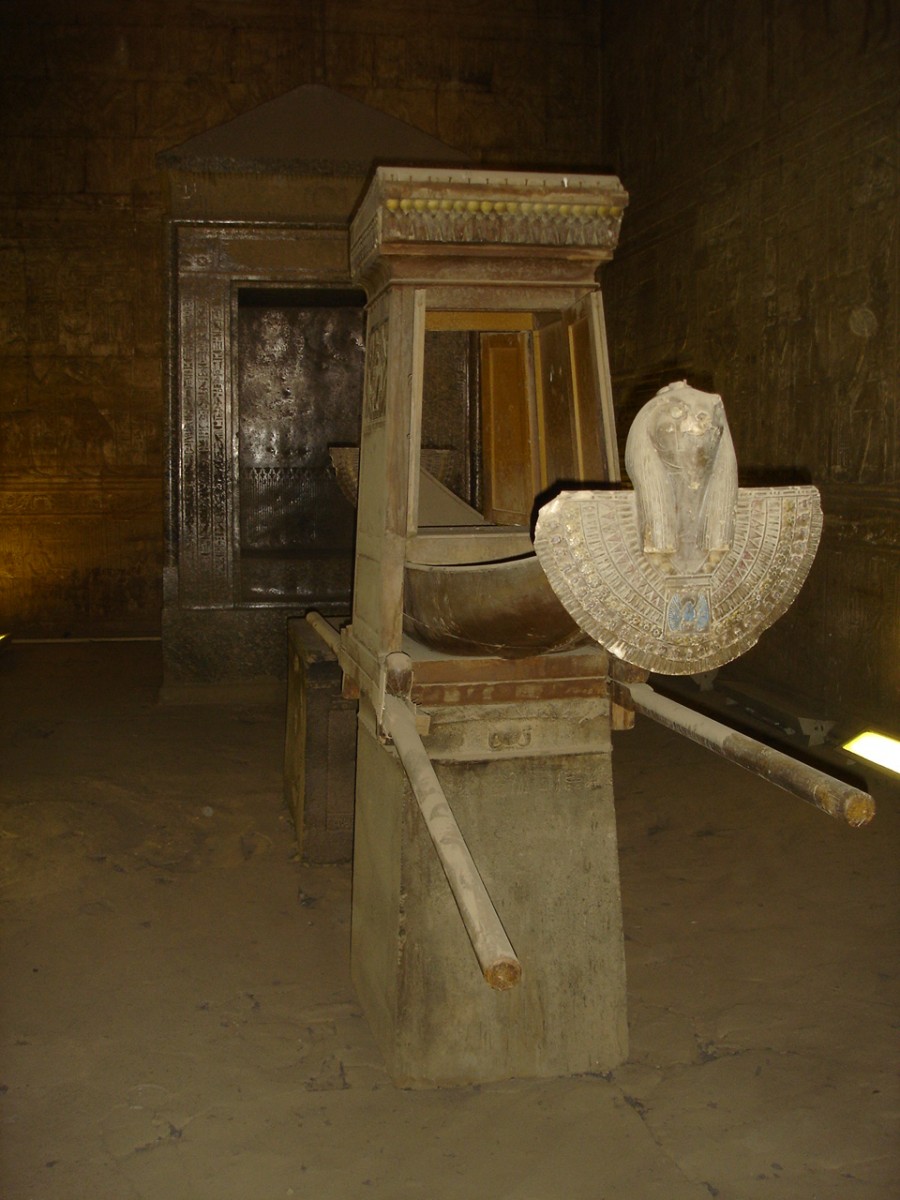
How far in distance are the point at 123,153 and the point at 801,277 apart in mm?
6577

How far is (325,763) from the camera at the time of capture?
165 inches

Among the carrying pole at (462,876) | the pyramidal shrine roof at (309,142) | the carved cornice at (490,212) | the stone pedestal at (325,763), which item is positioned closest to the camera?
the carrying pole at (462,876)

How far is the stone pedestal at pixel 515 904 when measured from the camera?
2680 millimetres

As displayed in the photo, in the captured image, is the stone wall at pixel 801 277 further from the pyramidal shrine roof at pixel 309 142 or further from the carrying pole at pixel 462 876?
the carrying pole at pixel 462 876

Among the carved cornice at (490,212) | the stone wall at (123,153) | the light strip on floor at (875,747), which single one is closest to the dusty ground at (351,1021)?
the light strip on floor at (875,747)

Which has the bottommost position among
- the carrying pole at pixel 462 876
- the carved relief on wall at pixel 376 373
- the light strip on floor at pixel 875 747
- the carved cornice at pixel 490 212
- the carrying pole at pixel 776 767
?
the light strip on floor at pixel 875 747

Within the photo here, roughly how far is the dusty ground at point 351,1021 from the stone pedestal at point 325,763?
167mm

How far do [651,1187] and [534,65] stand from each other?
10.1 meters

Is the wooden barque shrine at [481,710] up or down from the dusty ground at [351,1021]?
up

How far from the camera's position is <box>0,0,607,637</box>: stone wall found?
9.59 meters

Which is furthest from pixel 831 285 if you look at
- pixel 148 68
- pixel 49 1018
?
pixel 148 68

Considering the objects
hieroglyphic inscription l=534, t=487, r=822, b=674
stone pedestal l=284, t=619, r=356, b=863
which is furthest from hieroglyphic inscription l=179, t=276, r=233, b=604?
hieroglyphic inscription l=534, t=487, r=822, b=674

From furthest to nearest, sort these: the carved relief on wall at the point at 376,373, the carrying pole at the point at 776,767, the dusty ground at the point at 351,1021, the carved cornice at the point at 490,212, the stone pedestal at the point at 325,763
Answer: the stone pedestal at the point at 325,763
the carved relief on wall at the point at 376,373
the carved cornice at the point at 490,212
the dusty ground at the point at 351,1021
the carrying pole at the point at 776,767

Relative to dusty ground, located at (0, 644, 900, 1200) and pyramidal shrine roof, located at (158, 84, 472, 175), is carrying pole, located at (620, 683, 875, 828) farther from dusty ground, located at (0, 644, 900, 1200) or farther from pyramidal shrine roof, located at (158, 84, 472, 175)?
pyramidal shrine roof, located at (158, 84, 472, 175)
